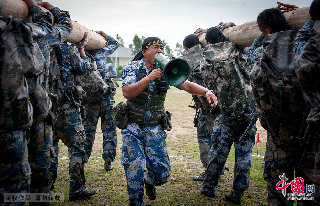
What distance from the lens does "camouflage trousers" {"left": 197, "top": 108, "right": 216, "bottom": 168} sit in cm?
580

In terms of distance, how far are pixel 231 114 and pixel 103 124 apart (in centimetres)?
300

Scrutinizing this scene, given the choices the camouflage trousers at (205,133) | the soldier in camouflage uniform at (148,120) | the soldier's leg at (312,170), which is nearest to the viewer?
the soldier's leg at (312,170)

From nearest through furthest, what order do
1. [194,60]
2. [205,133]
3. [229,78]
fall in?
[229,78] < [205,133] < [194,60]

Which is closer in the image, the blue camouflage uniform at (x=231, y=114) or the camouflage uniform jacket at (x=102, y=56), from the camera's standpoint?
the blue camouflage uniform at (x=231, y=114)

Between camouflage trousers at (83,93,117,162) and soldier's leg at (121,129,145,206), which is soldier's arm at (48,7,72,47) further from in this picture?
camouflage trousers at (83,93,117,162)

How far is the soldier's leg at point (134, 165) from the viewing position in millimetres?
3762

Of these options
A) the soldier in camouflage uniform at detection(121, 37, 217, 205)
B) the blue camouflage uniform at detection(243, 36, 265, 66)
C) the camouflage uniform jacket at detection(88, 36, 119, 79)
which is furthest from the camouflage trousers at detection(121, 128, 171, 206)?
the camouflage uniform jacket at detection(88, 36, 119, 79)

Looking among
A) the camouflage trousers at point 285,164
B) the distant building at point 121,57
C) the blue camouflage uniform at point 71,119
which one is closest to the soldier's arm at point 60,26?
the blue camouflage uniform at point 71,119

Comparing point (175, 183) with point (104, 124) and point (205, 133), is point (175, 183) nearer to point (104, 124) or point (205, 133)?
point (205, 133)

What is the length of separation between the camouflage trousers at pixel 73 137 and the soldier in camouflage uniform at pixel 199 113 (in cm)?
222

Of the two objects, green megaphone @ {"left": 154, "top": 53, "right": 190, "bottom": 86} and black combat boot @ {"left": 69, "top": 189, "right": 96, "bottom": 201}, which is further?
black combat boot @ {"left": 69, "top": 189, "right": 96, "bottom": 201}

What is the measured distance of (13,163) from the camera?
2.75 meters
